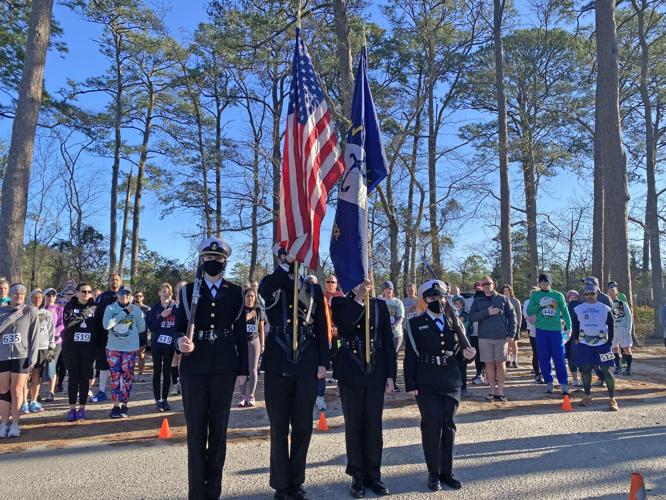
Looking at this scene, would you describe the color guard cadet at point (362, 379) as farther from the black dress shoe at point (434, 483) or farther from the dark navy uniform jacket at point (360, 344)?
the black dress shoe at point (434, 483)

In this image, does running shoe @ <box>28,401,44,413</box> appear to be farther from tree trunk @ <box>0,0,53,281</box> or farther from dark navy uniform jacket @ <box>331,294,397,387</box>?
dark navy uniform jacket @ <box>331,294,397,387</box>

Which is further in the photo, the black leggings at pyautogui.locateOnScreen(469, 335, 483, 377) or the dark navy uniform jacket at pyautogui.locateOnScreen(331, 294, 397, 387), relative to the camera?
the black leggings at pyautogui.locateOnScreen(469, 335, 483, 377)

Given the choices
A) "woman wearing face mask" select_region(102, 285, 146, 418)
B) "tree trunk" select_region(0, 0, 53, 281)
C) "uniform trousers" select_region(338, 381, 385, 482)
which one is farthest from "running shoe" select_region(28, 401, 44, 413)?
"uniform trousers" select_region(338, 381, 385, 482)

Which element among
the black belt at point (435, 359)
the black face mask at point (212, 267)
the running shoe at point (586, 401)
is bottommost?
the running shoe at point (586, 401)

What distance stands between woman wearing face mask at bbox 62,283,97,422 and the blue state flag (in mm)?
4543

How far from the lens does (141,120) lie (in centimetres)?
2978

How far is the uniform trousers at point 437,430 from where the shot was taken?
4832 mm

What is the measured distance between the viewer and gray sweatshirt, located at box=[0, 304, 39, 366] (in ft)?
21.7

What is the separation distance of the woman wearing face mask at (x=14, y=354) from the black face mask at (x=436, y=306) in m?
5.52

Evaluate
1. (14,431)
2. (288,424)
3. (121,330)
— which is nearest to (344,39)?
(121,330)

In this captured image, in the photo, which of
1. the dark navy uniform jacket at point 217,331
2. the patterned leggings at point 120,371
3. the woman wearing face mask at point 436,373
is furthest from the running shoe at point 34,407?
the woman wearing face mask at point 436,373

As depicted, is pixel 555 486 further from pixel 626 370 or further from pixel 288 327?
pixel 626 370

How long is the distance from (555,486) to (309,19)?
1278cm

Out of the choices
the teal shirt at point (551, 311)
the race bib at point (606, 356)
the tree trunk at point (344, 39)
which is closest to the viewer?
the race bib at point (606, 356)
